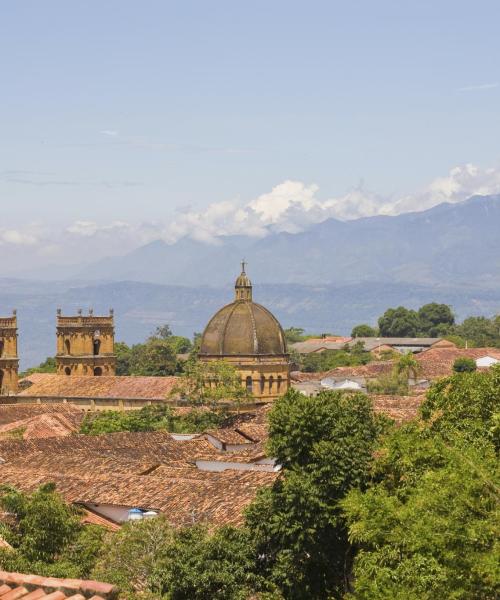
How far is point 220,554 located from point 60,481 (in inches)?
494

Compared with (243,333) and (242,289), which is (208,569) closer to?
(243,333)

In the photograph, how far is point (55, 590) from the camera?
44.3 ft

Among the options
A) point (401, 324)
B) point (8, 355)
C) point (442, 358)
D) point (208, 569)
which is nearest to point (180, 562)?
point (208, 569)

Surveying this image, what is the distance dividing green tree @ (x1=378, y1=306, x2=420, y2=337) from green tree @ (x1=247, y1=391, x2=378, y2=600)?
14302 cm

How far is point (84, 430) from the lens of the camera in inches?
2217

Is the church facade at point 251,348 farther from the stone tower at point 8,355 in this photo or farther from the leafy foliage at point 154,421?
the stone tower at point 8,355

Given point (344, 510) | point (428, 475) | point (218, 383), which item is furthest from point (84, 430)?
point (428, 475)

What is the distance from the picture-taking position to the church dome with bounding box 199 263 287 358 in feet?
227

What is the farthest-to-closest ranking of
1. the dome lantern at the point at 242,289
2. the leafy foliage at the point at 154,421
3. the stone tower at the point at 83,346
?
the stone tower at the point at 83,346
the dome lantern at the point at 242,289
the leafy foliage at the point at 154,421

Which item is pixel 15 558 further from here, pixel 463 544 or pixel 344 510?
pixel 463 544

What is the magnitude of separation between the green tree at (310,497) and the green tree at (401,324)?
14302 cm

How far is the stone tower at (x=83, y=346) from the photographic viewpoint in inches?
3219

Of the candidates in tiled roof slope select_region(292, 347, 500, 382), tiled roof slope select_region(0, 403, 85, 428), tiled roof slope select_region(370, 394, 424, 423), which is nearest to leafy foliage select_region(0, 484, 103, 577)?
tiled roof slope select_region(370, 394, 424, 423)

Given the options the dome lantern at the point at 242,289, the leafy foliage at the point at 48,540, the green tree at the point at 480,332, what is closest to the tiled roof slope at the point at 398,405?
the dome lantern at the point at 242,289
